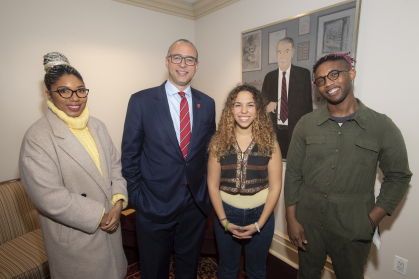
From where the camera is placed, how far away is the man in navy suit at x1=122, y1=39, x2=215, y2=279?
1.59 meters

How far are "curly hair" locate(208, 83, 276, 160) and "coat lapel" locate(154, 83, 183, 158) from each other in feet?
0.85

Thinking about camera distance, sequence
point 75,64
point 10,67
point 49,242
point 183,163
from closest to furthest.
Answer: point 49,242, point 183,163, point 10,67, point 75,64

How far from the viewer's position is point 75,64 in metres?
2.62

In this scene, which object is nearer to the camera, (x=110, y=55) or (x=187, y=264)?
(x=187, y=264)

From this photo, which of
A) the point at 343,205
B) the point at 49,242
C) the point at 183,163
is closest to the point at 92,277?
the point at 49,242

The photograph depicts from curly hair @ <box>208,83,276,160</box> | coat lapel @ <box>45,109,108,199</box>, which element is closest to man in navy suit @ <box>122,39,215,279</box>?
curly hair @ <box>208,83,276,160</box>

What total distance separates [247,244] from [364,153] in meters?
0.98

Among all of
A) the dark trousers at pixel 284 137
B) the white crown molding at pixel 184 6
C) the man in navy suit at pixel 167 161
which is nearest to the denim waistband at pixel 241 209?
the man in navy suit at pixel 167 161

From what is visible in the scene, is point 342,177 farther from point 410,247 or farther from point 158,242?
point 158,242

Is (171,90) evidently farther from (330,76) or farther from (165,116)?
(330,76)

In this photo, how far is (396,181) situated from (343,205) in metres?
0.34

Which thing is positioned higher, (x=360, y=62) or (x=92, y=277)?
(x=360, y=62)

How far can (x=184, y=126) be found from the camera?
1663 mm

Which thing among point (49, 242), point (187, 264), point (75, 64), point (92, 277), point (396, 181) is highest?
point (75, 64)
